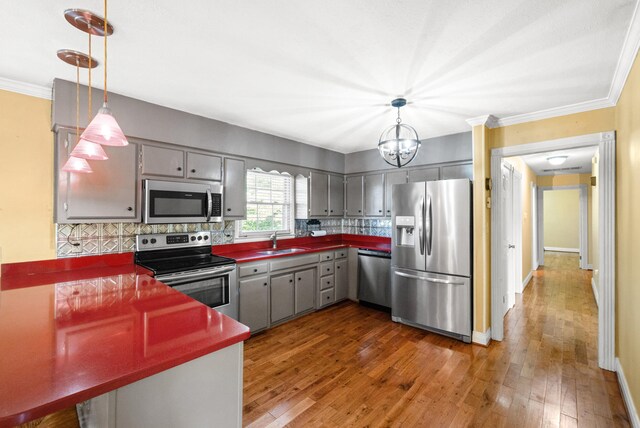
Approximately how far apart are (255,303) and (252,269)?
1.29 feet

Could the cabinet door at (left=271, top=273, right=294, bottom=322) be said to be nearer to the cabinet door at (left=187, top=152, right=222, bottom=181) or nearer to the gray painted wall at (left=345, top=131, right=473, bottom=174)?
the cabinet door at (left=187, top=152, right=222, bottom=181)

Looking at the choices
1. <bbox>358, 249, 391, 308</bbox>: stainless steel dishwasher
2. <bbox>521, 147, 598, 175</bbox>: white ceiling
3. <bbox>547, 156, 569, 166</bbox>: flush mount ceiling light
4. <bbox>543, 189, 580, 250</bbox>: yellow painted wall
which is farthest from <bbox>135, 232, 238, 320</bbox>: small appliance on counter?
<bbox>543, 189, 580, 250</bbox>: yellow painted wall

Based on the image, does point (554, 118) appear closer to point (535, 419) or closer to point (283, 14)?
point (535, 419)

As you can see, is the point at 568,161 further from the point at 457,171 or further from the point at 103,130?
the point at 103,130

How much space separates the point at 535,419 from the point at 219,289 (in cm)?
277

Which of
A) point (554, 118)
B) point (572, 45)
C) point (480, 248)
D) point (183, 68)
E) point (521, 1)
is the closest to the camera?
point (521, 1)

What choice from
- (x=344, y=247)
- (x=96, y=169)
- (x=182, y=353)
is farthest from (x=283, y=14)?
(x=344, y=247)

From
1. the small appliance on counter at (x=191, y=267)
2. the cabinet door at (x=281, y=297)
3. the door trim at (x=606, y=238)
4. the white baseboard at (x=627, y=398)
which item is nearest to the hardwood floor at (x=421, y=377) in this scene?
the white baseboard at (x=627, y=398)

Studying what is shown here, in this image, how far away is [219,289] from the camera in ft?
9.73

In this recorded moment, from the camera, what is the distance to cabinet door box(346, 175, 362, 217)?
4.88 meters

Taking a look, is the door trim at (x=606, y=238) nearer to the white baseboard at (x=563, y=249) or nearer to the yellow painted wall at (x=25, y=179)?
the yellow painted wall at (x=25, y=179)

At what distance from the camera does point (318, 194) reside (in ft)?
15.1

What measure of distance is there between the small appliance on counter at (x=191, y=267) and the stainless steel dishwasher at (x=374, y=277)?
1.96 metres

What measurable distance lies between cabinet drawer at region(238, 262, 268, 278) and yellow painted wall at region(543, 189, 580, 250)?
10.4m
